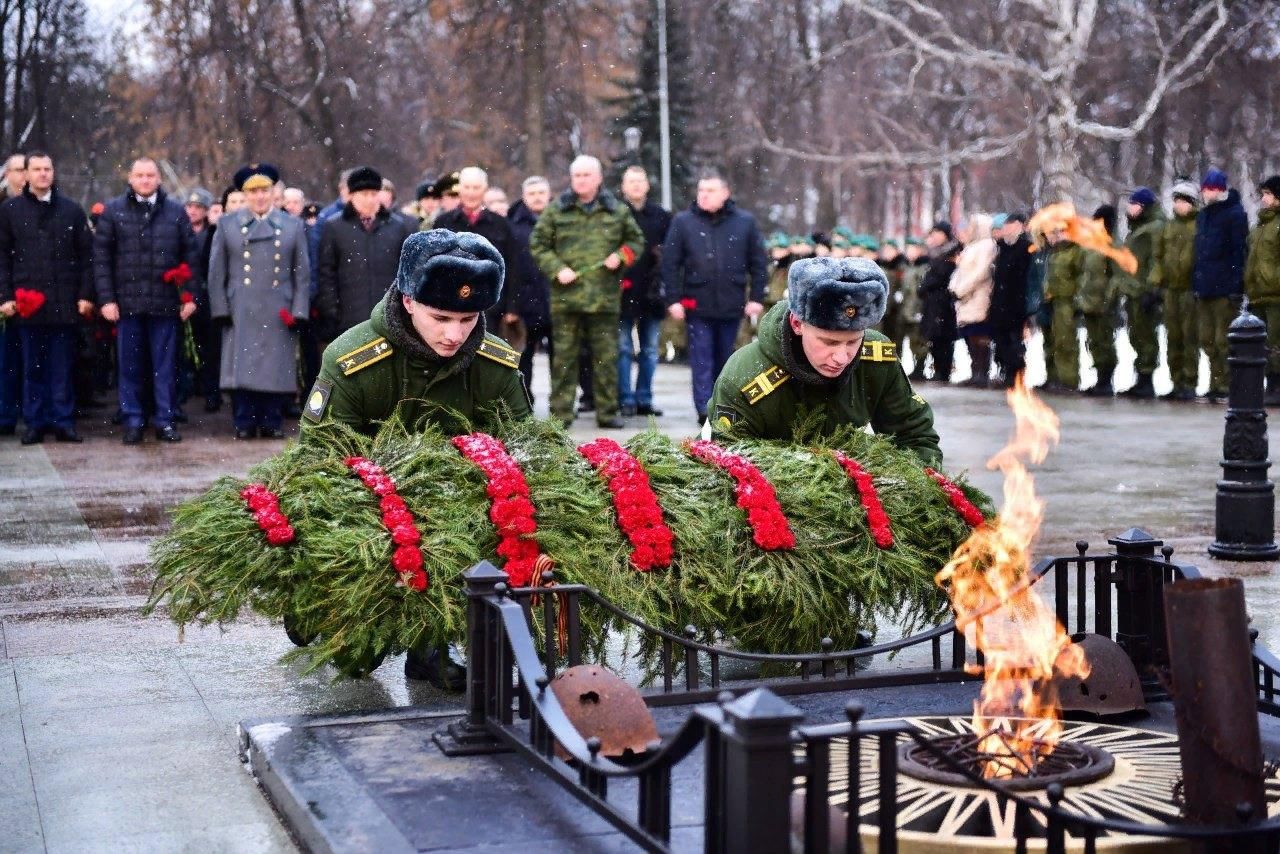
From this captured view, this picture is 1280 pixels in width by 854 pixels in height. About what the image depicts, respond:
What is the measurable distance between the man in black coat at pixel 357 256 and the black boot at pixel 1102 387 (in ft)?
27.3

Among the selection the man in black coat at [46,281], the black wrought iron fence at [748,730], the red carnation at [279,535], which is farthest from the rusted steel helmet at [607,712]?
the man in black coat at [46,281]

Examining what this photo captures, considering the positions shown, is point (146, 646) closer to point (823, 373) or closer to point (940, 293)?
point (823, 373)

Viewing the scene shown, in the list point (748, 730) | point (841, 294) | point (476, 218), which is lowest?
point (748, 730)

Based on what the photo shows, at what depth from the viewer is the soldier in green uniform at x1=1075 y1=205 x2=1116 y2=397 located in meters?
19.2

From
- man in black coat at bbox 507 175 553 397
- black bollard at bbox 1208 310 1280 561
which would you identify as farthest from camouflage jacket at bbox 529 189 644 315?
black bollard at bbox 1208 310 1280 561

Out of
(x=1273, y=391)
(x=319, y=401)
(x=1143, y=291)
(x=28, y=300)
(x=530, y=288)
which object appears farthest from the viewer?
(x=1143, y=291)

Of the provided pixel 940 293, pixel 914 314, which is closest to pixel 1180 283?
pixel 940 293

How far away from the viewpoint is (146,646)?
6.97 m

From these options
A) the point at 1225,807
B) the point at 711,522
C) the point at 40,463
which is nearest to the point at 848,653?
the point at 711,522

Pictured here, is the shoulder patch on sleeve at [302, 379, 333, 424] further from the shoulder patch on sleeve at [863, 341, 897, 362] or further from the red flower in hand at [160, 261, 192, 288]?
the red flower in hand at [160, 261, 192, 288]

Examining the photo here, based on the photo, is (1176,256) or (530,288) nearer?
(530,288)

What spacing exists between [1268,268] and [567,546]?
39.9ft

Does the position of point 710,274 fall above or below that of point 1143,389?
above

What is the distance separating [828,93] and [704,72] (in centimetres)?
406
